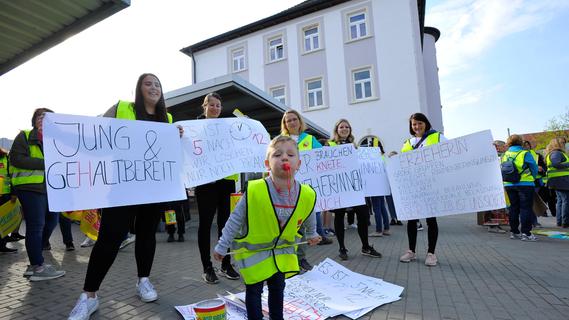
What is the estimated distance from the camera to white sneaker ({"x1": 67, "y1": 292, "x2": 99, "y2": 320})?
2594 millimetres

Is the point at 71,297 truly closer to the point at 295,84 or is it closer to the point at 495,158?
the point at 495,158

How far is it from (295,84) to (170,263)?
17.5 metres

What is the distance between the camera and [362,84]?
62.2 ft

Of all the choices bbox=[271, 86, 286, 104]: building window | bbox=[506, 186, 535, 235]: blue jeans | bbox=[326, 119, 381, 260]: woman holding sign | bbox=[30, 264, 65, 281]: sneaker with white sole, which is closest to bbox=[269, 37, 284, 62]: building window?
bbox=[271, 86, 286, 104]: building window

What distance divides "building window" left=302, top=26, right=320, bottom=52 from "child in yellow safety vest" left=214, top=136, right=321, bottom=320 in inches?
773

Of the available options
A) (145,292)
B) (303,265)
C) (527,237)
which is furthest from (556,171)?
(145,292)

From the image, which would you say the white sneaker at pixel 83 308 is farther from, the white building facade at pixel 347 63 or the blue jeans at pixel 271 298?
the white building facade at pixel 347 63

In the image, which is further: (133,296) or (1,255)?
(1,255)

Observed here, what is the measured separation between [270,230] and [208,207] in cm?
158

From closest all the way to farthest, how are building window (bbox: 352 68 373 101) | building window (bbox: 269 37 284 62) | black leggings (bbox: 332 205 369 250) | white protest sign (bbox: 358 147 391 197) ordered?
black leggings (bbox: 332 205 369 250)
white protest sign (bbox: 358 147 391 197)
building window (bbox: 352 68 373 101)
building window (bbox: 269 37 284 62)

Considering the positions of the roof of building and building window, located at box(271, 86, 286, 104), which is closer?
the roof of building

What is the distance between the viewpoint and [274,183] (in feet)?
7.68

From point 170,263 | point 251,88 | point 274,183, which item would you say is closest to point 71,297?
point 170,263

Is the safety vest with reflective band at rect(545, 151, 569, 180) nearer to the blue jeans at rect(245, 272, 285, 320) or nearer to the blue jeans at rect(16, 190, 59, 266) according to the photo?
the blue jeans at rect(245, 272, 285, 320)
